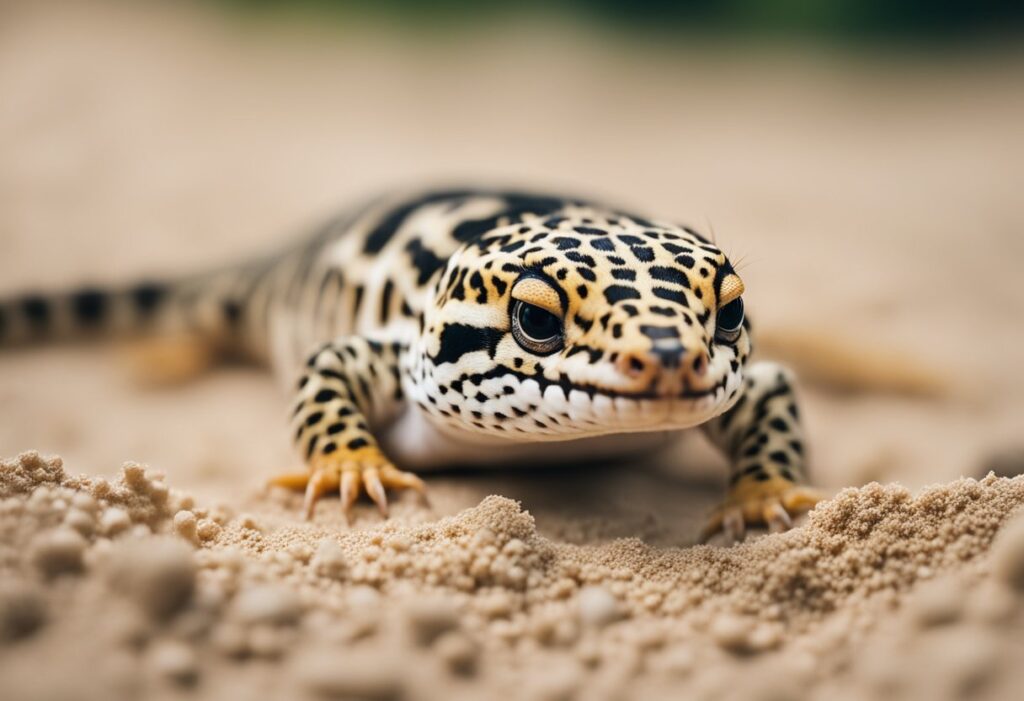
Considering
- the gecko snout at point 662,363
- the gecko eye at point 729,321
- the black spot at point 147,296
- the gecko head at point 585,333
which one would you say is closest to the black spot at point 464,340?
Result: the gecko head at point 585,333

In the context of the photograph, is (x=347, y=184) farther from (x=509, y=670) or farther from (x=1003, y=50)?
(x=1003, y=50)

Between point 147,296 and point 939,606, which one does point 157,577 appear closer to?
point 939,606

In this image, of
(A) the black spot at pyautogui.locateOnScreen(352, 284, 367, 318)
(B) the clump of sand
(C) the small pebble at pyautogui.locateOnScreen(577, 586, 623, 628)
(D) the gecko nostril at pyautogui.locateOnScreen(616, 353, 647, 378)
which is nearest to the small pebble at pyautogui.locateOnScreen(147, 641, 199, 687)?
(B) the clump of sand

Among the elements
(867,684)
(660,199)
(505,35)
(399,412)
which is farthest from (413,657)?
(505,35)

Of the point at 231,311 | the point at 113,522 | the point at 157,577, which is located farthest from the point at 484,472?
the point at 231,311

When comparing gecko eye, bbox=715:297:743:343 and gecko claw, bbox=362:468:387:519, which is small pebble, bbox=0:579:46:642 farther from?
gecko eye, bbox=715:297:743:343

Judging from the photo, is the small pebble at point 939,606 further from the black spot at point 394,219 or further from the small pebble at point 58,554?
the black spot at point 394,219
